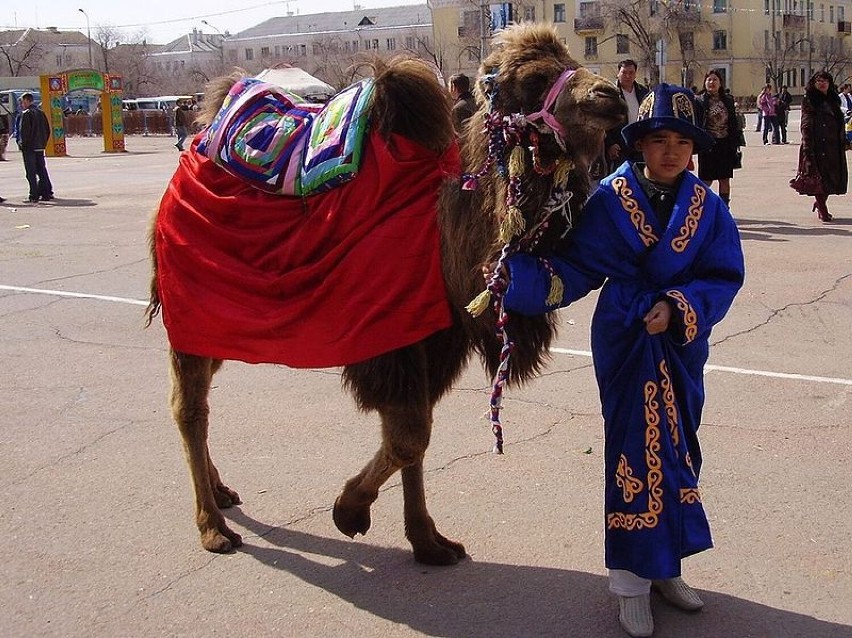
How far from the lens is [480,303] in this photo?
3.19 m

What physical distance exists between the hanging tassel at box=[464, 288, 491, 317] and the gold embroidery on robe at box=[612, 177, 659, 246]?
0.52 m

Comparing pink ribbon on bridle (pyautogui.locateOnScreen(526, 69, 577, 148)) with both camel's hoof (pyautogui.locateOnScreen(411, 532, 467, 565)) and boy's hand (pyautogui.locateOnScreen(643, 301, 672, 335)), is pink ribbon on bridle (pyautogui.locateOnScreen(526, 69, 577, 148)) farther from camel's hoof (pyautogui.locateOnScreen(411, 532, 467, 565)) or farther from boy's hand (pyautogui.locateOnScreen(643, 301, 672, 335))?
camel's hoof (pyautogui.locateOnScreen(411, 532, 467, 565))

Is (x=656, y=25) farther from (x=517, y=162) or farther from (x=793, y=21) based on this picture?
(x=517, y=162)

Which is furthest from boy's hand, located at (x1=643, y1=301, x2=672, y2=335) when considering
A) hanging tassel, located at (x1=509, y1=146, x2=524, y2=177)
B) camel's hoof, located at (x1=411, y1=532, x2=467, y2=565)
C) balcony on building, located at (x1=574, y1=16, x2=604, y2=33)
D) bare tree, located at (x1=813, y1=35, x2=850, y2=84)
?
bare tree, located at (x1=813, y1=35, x2=850, y2=84)

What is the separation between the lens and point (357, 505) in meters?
3.72

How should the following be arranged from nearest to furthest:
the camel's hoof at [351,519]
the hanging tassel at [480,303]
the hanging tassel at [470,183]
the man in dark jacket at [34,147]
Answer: the hanging tassel at [480,303] → the hanging tassel at [470,183] → the camel's hoof at [351,519] → the man in dark jacket at [34,147]

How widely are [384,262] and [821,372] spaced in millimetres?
3766

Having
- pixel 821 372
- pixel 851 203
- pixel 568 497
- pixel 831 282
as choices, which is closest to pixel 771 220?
pixel 851 203

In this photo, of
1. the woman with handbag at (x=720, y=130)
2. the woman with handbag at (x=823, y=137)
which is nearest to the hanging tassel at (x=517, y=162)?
the woman with handbag at (x=720, y=130)

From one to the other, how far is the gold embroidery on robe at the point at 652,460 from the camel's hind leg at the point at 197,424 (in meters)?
1.76

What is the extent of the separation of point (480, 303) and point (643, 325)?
0.53 meters

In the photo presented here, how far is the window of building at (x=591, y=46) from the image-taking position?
7131 cm

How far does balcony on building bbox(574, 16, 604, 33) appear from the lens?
69.1 m

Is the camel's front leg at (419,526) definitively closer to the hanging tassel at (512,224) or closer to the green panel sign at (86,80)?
the hanging tassel at (512,224)
